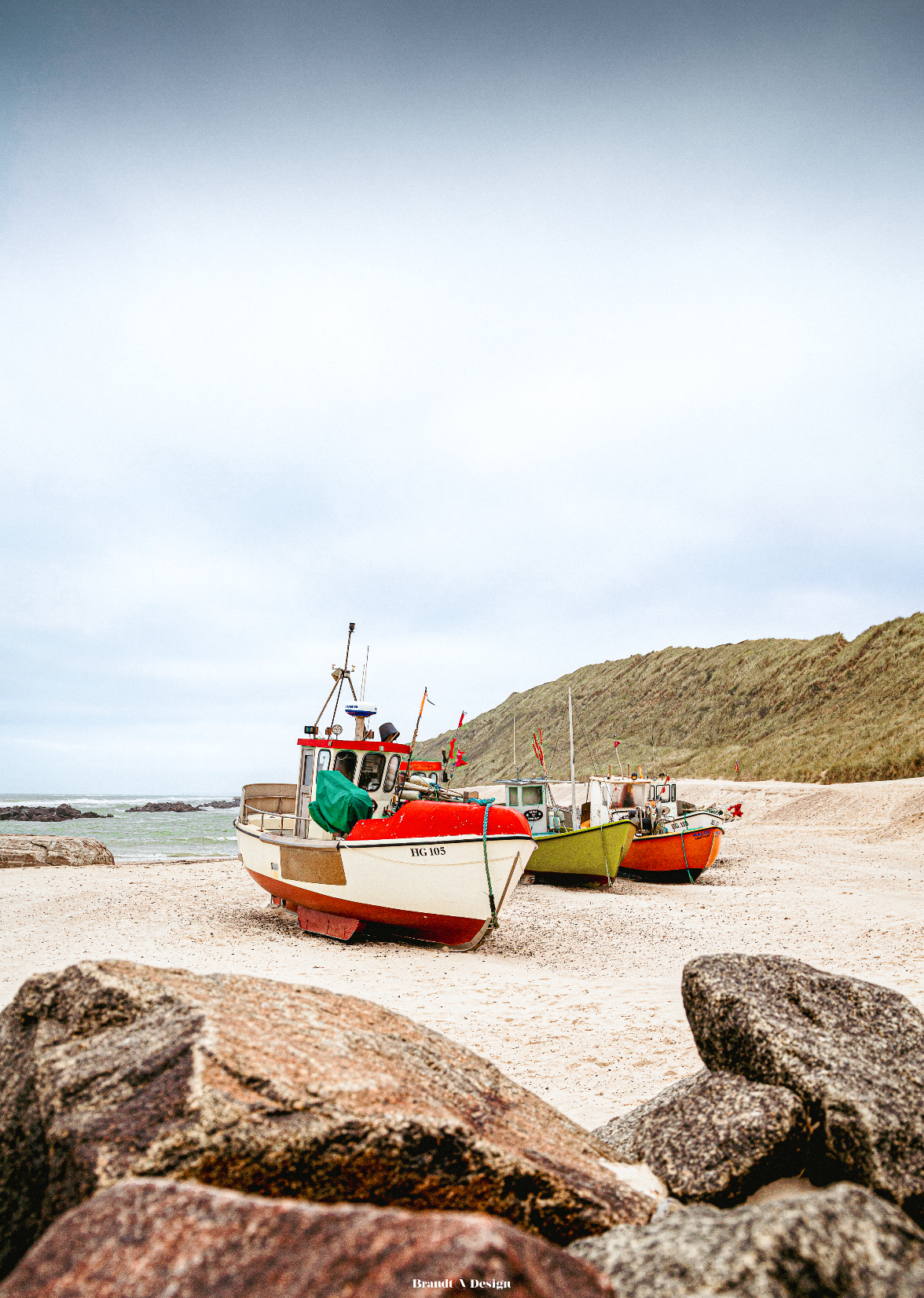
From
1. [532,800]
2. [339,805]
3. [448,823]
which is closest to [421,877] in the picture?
[448,823]

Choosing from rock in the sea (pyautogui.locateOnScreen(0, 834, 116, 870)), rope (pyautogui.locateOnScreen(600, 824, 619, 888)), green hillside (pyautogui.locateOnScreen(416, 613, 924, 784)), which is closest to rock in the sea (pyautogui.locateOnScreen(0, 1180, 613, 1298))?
rope (pyautogui.locateOnScreen(600, 824, 619, 888))

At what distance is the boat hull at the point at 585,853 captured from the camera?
17.8m

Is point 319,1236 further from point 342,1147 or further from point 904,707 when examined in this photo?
point 904,707

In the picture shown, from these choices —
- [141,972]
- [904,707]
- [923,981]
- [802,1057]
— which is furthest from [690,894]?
[904,707]

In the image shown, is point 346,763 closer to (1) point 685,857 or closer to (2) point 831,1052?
(2) point 831,1052

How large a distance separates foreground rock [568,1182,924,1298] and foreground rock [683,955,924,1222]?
1.22 metres

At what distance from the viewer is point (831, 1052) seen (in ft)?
10.8

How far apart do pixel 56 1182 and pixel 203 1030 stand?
523 mm

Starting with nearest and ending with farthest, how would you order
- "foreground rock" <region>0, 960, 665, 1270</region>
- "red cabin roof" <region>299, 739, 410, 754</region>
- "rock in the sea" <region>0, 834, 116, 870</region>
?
"foreground rock" <region>0, 960, 665, 1270</region> → "red cabin roof" <region>299, 739, 410, 754</region> → "rock in the sea" <region>0, 834, 116, 870</region>

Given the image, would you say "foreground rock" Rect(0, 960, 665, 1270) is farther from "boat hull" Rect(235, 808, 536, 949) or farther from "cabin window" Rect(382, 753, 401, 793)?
"cabin window" Rect(382, 753, 401, 793)

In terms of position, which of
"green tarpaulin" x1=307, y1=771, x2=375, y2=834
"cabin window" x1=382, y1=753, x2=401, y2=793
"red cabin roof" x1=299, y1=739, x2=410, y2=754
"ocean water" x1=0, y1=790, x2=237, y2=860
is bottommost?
"ocean water" x1=0, y1=790, x2=237, y2=860

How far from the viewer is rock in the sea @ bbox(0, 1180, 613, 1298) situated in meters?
1.59

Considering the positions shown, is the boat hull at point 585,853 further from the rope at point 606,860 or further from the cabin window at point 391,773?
the cabin window at point 391,773

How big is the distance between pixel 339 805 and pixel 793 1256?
1048cm
